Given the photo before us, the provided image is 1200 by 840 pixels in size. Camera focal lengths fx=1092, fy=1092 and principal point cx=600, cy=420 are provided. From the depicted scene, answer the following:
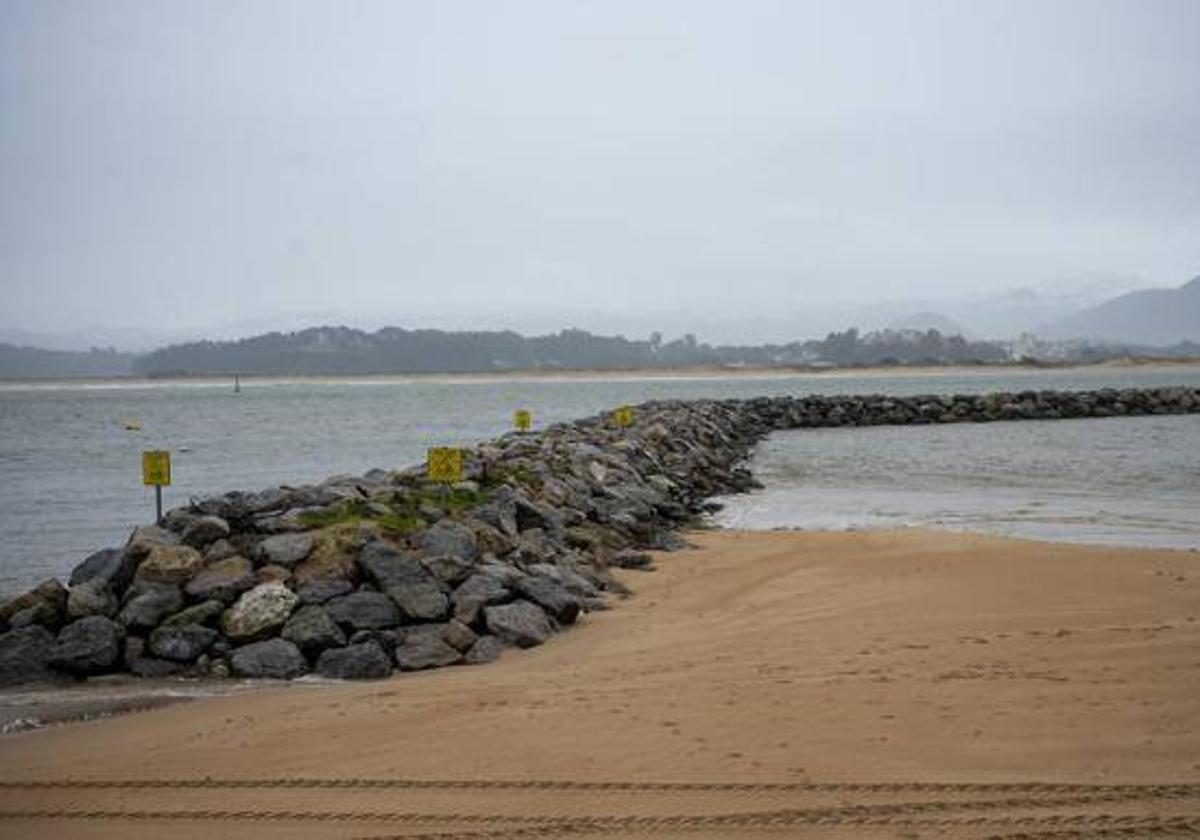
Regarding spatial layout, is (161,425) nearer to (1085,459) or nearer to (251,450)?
(251,450)

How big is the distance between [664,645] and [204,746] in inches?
114

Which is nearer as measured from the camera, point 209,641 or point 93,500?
point 209,641

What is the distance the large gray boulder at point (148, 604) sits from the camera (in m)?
7.09

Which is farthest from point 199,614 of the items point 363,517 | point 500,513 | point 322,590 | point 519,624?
point 500,513

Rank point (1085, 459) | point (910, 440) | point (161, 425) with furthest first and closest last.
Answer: point (161, 425) → point (910, 440) → point (1085, 459)

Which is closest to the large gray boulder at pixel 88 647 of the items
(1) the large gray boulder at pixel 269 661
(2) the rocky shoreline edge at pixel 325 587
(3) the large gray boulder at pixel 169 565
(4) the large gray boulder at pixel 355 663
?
(2) the rocky shoreline edge at pixel 325 587

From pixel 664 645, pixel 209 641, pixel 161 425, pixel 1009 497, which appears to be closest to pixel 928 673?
pixel 664 645

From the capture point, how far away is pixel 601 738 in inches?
Result: 199

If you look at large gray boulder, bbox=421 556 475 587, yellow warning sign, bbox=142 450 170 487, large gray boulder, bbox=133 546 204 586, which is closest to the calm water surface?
yellow warning sign, bbox=142 450 170 487

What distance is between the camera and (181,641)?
688 cm

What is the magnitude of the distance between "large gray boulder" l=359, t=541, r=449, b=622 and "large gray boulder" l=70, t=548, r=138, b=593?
159cm

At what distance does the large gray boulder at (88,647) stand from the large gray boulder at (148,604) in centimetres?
12

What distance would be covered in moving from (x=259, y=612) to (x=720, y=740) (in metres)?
3.51

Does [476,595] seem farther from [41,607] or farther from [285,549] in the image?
[41,607]
